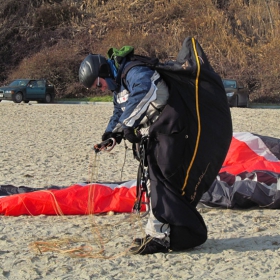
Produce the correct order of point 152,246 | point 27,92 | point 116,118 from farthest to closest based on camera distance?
point 27,92
point 116,118
point 152,246

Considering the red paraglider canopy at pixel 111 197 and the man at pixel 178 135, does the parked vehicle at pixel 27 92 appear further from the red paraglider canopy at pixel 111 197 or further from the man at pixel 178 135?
the man at pixel 178 135

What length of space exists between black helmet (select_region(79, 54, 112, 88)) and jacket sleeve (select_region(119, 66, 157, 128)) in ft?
1.31

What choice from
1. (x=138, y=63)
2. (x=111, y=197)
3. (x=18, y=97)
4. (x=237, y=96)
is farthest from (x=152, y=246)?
(x=18, y=97)

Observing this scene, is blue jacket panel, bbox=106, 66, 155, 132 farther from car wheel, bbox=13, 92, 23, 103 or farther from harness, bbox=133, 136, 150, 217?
car wheel, bbox=13, 92, 23, 103

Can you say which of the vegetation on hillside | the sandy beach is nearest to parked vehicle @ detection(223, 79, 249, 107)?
the vegetation on hillside

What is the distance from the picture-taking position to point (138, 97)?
157 inches

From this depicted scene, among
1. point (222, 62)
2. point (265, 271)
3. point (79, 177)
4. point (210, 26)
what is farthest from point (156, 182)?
point (210, 26)

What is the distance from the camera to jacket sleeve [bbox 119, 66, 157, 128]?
399 cm

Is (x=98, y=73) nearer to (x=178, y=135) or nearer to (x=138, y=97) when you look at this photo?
(x=138, y=97)

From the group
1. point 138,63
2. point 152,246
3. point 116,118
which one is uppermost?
point 138,63

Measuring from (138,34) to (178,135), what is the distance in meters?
31.5

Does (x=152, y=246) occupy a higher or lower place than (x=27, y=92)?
higher

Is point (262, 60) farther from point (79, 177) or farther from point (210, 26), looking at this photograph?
point (79, 177)

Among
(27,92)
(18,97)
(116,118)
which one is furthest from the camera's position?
(27,92)
